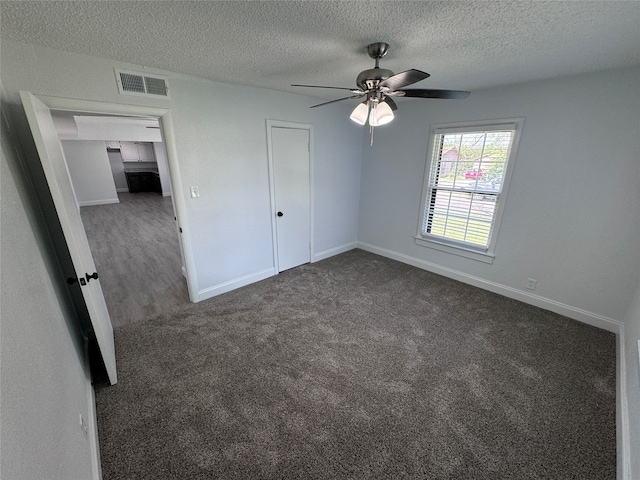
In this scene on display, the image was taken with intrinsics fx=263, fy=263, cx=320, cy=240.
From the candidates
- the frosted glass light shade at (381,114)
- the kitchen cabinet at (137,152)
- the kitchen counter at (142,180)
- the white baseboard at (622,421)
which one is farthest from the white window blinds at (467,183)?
the kitchen cabinet at (137,152)

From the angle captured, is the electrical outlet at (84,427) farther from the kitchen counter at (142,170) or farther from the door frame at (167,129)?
the kitchen counter at (142,170)

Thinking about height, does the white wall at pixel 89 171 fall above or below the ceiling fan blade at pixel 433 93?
below

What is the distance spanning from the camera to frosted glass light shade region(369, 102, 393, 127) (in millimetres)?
1869

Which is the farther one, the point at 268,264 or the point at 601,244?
the point at 268,264

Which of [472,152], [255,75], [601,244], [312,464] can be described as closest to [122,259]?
[255,75]

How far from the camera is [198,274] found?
9.96ft

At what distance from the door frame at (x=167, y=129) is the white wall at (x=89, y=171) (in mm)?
7665

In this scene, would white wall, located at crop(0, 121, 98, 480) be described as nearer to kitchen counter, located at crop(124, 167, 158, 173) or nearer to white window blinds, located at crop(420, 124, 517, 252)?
white window blinds, located at crop(420, 124, 517, 252)

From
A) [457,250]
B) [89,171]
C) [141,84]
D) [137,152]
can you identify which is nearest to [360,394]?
[457,250]

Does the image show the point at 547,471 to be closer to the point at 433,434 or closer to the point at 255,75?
the point at 433,434

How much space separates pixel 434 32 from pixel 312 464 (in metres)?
2.68

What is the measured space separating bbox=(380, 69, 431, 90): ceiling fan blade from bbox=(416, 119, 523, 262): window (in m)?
1.95

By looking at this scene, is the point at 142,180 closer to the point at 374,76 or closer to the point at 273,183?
the point at 273,183

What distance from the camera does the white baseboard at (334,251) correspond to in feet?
14.1
